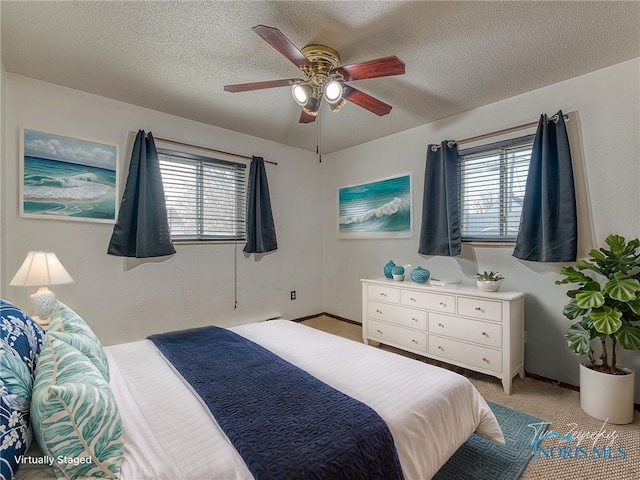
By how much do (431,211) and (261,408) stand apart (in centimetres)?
269

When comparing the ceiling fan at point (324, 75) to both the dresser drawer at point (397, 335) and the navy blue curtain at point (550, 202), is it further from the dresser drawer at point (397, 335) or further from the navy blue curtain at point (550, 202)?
the dresser drawer at point (397, 335)

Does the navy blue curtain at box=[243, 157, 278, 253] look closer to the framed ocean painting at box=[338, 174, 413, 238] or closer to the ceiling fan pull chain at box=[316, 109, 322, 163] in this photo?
the ceiling fan pull chain at box=[316, 109, 322, 163]

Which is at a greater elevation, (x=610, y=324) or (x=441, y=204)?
(x=441, y=204)

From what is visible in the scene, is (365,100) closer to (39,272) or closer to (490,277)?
(490,277)

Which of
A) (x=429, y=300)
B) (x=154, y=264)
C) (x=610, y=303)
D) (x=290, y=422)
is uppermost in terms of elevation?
(x=154, y=264)

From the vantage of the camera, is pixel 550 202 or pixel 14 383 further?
pixel 550 202

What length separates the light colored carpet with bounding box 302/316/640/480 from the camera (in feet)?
5.28

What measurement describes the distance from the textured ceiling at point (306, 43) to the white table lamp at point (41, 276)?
1.46 meters

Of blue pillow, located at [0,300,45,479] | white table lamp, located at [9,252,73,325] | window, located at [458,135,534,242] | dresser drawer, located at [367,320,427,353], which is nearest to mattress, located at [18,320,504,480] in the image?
blue pillow, located at [0,300,45,479]

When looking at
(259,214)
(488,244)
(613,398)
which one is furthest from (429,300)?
(259,214)

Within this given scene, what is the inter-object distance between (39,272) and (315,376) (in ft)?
6.77

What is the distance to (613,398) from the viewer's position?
2.01m

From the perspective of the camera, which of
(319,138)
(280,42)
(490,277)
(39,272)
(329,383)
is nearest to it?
(329,383)

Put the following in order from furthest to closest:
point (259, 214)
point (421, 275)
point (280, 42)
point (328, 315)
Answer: point (328, 315) < point (259, 214) < point (421, 275) < point (280, 42)
